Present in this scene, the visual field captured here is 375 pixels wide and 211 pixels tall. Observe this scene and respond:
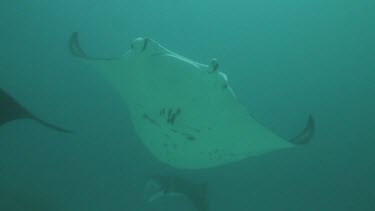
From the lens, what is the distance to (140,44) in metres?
2.98

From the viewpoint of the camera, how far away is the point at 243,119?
10.8 feet

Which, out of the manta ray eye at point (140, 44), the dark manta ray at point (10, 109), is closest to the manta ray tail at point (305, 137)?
the manta ray eye at point (140, 44)

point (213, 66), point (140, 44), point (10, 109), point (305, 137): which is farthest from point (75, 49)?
point (305, 137)

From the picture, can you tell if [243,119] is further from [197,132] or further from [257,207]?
[257,207]

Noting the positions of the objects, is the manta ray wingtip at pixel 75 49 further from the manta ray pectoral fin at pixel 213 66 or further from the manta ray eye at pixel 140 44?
the manta ray pectoral fin at pixel 213 66

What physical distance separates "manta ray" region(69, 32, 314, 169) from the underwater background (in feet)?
16.3

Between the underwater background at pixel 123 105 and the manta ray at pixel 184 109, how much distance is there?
4981 mm

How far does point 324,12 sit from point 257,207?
5.17 meters

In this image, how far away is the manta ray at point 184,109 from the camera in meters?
3.00

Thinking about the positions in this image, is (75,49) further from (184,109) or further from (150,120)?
(184,109)

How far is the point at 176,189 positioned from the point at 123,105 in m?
4.03

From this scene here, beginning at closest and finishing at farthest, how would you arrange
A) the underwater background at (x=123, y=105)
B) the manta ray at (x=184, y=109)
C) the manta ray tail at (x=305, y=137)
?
the manta ray at (x=184, y=109) < the manta ray tail at (x=305, y=137) < the underwater background at (x=123, y=105)

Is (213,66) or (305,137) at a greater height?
(213,66)

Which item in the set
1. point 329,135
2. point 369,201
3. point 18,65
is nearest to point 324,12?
point 329,135
